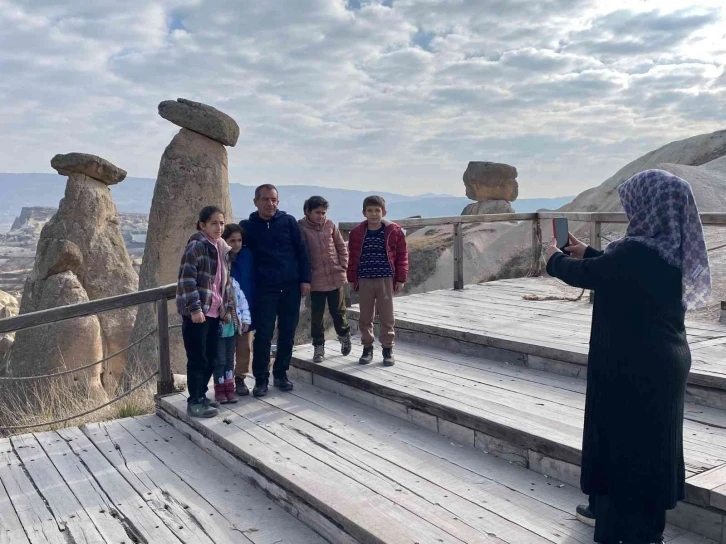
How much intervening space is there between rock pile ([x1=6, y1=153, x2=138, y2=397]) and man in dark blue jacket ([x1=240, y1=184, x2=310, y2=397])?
7.47 metres

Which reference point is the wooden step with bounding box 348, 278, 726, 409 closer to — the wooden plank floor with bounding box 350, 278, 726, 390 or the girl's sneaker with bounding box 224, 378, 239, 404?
the wooden plank floor with bounding box 350, 278, 726, 390

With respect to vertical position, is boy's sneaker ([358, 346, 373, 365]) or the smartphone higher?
the smartphone

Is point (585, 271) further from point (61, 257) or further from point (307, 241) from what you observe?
point (61, 257)

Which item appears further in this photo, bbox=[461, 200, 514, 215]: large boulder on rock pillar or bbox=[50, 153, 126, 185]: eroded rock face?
bbox=[461, 200, 514, 215]: large boulder on rock pillar

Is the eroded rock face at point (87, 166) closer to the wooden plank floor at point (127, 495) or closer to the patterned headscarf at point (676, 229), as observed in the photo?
the wooden plank floor at point (127, 495)

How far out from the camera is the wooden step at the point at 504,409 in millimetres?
3148

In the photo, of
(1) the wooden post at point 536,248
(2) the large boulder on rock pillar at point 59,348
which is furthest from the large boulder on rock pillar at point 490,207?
(2) the large boulder on rock pillar at point 59,348

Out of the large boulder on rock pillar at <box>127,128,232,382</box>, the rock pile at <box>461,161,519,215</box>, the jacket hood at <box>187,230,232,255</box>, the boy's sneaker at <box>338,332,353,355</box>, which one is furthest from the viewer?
the rock pile at <box>461,161,519,215</box>

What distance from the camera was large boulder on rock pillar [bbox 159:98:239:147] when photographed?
11992 mm

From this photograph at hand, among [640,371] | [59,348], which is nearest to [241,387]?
[640,371]

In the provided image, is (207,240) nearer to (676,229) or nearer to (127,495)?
(127,495)

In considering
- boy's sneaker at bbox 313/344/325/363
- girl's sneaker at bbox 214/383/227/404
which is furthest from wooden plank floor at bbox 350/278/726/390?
girl's sneaker at bbox 214/383/227/404

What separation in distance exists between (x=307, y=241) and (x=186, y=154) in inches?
291

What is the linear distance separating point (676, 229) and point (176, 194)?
10.4 metres
